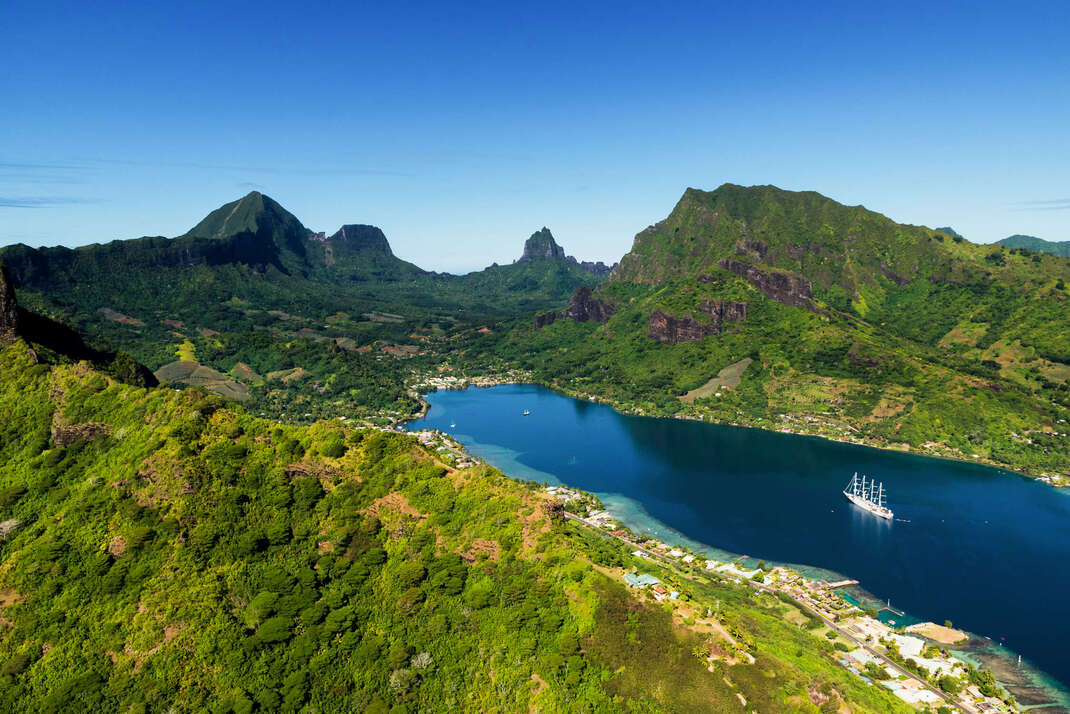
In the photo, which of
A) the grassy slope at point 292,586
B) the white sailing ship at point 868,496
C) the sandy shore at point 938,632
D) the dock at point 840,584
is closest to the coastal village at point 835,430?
the white sailing ship at point 868,496

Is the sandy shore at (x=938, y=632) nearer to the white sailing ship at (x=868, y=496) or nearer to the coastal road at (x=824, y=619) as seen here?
the coastal road at (x=824, y=619)

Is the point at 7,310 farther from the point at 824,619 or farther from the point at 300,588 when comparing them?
the point at 824,619

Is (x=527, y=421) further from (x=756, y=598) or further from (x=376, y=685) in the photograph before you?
(x=376, y=685)

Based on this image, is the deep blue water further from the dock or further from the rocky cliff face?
the rocky cliff face

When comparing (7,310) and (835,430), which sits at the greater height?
(7,310)

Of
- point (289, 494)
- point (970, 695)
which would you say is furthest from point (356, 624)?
point (970, 695)

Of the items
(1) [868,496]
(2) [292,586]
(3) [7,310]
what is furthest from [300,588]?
(1) [868,496]

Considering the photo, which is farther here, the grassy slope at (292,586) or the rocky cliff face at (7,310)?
the rocky cliff face at (7,310)
